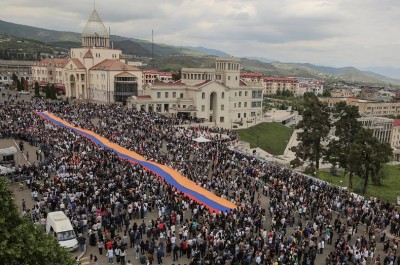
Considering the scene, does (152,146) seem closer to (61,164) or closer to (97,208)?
(61,164)

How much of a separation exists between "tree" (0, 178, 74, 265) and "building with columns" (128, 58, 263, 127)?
55764mm

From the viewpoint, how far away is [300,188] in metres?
27.8

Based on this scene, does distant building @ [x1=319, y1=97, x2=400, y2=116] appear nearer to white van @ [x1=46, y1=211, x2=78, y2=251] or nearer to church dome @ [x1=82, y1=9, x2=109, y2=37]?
church dome @ [x1=82, y1=9, x2=109, y2=37]

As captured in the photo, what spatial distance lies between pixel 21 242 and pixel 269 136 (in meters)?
67.9

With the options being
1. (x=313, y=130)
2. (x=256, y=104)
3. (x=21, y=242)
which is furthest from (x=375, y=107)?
(x=21, y=242)

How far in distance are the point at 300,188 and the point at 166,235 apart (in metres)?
12.2

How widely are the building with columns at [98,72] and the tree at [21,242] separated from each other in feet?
208

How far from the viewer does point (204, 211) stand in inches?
915

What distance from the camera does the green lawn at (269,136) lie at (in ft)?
228

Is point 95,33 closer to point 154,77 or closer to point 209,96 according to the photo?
point 209,96

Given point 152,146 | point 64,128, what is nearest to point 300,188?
point 152,146

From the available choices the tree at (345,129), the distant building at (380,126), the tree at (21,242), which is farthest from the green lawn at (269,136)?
the tree at (21,242)

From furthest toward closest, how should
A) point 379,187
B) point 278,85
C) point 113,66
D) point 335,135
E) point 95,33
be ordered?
point 278,85 < point 95,33 < point 113,66 < point 379,187 < point 335,135

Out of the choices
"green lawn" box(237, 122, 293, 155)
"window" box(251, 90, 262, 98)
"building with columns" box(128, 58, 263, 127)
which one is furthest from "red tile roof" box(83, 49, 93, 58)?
"green lawn" box(237, 122, 293, 155)
